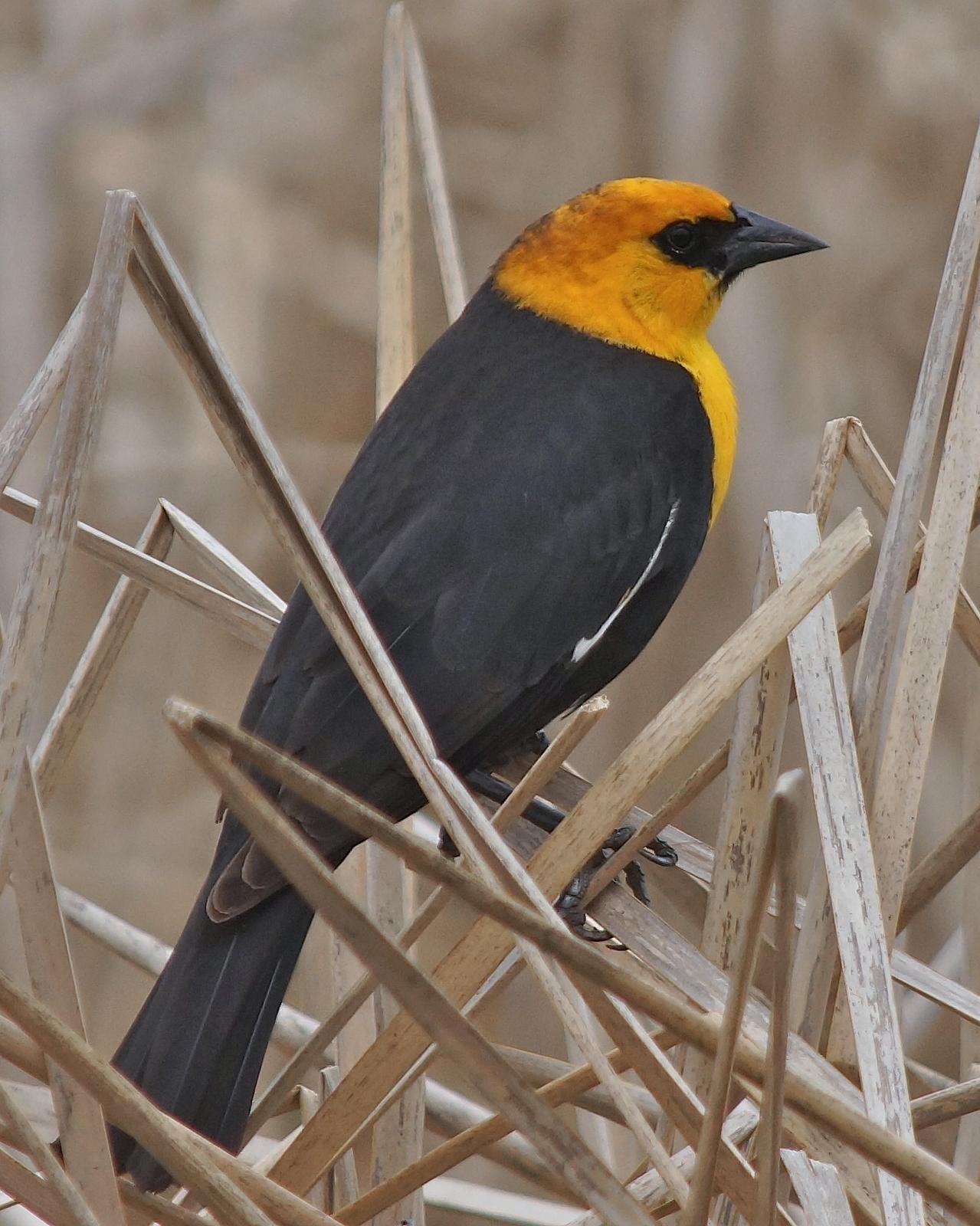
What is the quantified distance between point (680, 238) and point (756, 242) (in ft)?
0.38

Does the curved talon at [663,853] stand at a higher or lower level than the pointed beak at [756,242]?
lower

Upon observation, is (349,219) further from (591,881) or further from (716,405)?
(591,881)

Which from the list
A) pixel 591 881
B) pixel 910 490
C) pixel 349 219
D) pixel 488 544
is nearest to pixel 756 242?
pixel 488 544

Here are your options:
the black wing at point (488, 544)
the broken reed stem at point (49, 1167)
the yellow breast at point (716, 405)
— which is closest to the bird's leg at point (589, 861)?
the black wing at point (488, 544)

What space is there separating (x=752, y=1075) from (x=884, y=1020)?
0.45 feet

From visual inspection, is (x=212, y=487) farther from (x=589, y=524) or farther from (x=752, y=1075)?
(x=752, y=1075)

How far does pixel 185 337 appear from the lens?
3.86ft

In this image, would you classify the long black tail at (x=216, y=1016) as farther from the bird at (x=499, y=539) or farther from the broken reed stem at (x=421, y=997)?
the broken reed stem at (x=421, y=997)

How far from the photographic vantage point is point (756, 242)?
219 cm

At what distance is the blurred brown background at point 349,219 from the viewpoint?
266 centimetres

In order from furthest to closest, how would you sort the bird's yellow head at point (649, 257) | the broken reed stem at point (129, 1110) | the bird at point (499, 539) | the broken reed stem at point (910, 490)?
the bird's yellow head at point (649, 257) → the bird at point (499, 539) → the broken reed stem at point (910, 490) → the broken reed stem at point (129, 1110)

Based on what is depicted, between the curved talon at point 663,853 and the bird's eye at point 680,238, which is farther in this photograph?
the bird's eye at point 680,238

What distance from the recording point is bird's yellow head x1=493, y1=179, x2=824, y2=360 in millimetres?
2152

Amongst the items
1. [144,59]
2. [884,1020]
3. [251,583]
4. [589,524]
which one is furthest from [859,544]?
[144,59]
